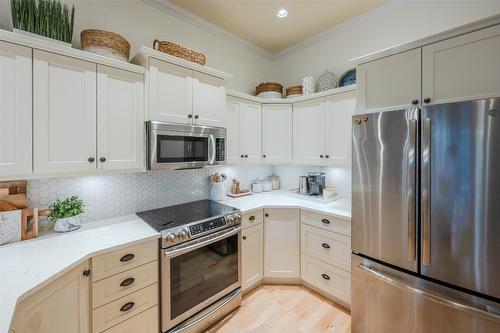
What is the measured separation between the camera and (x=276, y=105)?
115 inches

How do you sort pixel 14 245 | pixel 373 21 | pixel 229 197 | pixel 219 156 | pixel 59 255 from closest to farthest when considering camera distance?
pixel 59 255, pixel 14 245, pixel 219 156, pixel 373 21, pixel 229 197

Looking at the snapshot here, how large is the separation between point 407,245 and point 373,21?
7.96ft

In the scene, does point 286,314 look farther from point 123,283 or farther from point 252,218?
point 123,283

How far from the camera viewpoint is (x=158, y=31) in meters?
2.28

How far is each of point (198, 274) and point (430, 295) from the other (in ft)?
5.48

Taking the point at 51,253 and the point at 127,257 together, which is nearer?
the point at 51,253

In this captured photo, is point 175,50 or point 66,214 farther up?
point 175,50

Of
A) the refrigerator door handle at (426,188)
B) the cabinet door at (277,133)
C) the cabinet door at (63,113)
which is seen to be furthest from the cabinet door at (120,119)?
the refrigerator door handle at (426,188)

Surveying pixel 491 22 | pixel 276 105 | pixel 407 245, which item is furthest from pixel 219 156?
pixel 491 22

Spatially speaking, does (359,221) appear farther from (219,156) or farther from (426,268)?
(219,156)

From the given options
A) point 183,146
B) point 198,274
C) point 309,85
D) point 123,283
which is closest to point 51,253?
point 123,283

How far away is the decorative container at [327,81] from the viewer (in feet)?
8.66

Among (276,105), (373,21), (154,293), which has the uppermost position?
(373,21)

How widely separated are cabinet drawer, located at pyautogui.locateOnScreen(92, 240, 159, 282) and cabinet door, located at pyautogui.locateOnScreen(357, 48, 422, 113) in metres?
2.01
